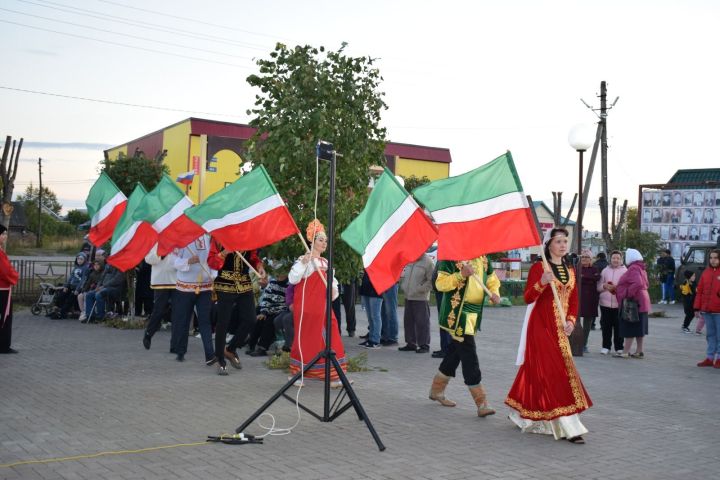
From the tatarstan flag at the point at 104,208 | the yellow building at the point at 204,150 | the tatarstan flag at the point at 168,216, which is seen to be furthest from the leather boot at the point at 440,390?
the yellow building at the point at 204,150

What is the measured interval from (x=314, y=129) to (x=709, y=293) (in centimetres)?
709

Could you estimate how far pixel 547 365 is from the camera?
26.0 feet

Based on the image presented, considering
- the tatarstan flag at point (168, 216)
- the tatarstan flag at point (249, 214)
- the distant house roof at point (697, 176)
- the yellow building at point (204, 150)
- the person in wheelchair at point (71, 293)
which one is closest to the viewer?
the tatarstan flag at point (249, 214)

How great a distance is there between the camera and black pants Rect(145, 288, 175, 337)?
517 inches

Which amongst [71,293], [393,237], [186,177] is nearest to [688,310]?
[186,177]

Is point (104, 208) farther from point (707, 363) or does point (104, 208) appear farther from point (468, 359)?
point (707, 363)

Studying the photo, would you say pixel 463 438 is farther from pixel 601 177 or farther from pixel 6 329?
pixel 601 177

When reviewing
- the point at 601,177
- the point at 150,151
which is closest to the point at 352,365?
the point at 601,177

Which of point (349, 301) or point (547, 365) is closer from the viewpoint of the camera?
point (547, 365)

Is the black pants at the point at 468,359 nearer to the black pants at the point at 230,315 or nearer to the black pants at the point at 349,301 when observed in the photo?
the black pants at the point at 230,315

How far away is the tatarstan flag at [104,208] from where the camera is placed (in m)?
12.7

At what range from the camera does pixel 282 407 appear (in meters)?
8.77

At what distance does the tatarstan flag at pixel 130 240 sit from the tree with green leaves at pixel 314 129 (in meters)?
1.86

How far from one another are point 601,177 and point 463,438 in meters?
27.1
